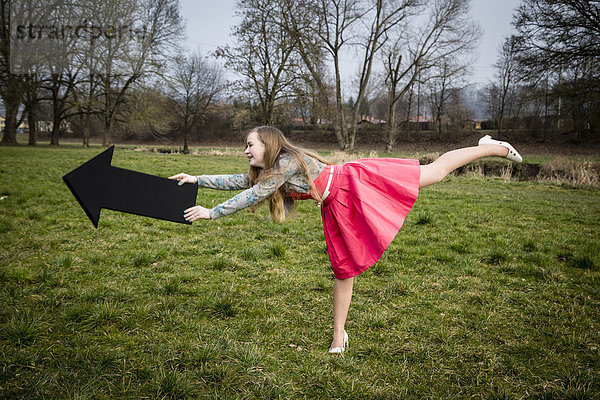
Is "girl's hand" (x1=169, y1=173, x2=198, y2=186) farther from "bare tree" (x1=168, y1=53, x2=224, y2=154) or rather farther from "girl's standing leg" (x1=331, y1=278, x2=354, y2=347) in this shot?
"bare tree" (x1=168, y1=53, x2=224, y2=154)

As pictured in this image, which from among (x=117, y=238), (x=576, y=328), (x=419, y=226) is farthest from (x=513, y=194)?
(x=117, y=238)

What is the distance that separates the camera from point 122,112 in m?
29.6

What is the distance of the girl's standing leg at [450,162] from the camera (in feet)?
10.6

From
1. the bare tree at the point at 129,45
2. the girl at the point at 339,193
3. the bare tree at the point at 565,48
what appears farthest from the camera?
the bare tree at the point at 129,45

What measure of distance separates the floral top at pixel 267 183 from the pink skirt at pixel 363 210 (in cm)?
13

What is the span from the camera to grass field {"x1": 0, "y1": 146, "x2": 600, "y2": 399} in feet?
8.39

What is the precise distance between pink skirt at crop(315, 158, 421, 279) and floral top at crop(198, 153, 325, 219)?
13 cm

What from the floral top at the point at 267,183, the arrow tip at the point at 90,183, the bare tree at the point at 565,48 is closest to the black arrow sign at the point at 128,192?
the arrow tip at the point at 90,183

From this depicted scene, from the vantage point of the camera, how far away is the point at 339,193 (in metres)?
2.97

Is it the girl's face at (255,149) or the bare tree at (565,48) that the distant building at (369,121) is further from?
the girl's face at (255,149)

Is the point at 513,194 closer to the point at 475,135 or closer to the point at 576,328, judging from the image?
the point at 576,328

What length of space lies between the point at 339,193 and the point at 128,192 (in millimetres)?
1615

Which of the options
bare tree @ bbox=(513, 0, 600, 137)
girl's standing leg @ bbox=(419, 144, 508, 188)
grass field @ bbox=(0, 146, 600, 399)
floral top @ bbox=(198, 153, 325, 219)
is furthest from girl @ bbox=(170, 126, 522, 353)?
bare tree @ bbox=(513, 0, 600, 137)

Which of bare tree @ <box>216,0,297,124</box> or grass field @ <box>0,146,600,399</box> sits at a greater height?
bare tree @ <box>216,0,297,124</box>
